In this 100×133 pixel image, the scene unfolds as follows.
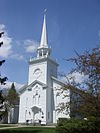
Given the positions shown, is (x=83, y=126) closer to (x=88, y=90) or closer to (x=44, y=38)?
(x=88, y=90)

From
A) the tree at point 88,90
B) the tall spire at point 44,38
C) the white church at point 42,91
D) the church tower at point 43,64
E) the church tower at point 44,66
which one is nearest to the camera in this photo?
the tree at point 88,90

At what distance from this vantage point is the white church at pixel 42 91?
42719 mm

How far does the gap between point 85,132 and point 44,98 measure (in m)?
29.2

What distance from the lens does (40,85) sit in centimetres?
4459

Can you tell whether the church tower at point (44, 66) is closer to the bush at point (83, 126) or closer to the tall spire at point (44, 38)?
the tall spire at point (44, 38)

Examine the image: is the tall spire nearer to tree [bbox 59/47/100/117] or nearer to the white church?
the white church

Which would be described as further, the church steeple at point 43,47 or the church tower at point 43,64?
the church steeple at point 43,47

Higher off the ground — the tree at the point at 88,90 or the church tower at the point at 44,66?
the church tower at the point at 44,66

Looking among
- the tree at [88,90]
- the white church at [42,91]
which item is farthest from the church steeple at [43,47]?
the tree at [88,90]

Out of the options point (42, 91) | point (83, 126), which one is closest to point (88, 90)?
point (83, 126)

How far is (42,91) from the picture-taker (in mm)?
43844

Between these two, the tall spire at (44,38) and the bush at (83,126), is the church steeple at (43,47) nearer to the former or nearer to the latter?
the tall spire at (44,38)

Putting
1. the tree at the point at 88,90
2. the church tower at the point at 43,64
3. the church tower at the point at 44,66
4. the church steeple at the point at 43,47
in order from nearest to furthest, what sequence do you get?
the tree at the point at 88,90 → the church tower at the point at 44,66 → the church tower at the point at 43,64 → the church steeple at the point at 43,47

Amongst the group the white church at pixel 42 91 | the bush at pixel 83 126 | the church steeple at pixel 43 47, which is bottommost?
the bush at pixel 83 126
